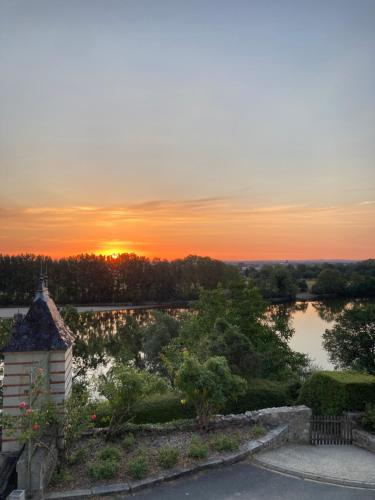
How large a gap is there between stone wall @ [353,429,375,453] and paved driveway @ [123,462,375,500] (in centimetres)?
292

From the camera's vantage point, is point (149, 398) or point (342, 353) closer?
point (149, 398)

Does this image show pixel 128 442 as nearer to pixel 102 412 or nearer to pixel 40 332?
pixel 102 412

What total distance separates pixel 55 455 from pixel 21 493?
6.46 feet

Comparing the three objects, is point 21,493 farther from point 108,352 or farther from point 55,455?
point 108,352

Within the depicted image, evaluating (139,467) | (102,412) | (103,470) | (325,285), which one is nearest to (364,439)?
(139,467)

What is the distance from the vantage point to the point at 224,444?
41.7ft

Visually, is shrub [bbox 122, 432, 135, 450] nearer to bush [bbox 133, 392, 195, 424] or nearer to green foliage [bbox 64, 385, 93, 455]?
green foliage [bbox 64, 385, 93, 455]

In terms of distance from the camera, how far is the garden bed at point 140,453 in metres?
11.2

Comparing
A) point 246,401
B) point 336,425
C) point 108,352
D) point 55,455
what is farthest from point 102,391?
point 108,352

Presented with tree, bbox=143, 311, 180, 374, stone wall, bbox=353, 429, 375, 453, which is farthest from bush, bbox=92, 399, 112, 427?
tree, bbox=143, 311, 180, 374

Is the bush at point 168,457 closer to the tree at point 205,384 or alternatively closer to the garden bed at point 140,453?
the garden bed at point 140,453

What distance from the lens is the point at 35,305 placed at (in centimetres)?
1325

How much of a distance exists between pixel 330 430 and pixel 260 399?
11.0ft

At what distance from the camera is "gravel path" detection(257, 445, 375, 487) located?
38.4 ft
